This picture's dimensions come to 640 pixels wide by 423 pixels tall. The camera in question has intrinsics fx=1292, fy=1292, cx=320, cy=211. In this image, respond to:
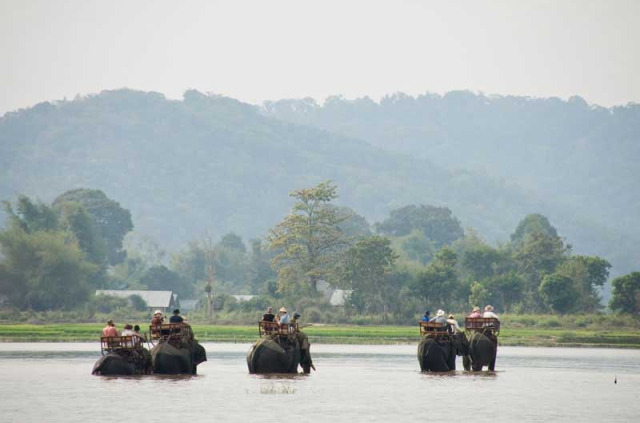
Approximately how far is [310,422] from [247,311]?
307 feet

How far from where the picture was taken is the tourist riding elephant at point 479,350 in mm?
61281

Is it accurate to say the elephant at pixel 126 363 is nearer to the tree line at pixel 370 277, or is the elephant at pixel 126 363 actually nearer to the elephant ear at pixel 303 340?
the elephant ear at pixel 303 340

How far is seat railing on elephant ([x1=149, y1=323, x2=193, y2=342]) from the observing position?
54.1 meters

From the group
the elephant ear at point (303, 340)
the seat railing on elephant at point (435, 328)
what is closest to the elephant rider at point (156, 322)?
the elephant ear at point (303, 340)

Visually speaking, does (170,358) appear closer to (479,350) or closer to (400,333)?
(479,350)

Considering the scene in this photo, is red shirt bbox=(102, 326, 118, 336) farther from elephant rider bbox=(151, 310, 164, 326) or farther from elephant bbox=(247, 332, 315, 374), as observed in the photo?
elephant bbox=(247, 332, 315, 374)

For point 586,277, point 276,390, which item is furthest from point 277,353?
point 586,277

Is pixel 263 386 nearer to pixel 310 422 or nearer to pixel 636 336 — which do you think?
pixel 310 422

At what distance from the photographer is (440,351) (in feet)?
196

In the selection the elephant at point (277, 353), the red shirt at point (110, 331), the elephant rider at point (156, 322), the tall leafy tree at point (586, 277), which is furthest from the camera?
the tall leafy tree at point (586, 277)

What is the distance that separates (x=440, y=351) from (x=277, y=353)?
27.9 feet

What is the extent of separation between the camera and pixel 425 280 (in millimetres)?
126562

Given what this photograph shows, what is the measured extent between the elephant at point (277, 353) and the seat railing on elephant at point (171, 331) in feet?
10.4

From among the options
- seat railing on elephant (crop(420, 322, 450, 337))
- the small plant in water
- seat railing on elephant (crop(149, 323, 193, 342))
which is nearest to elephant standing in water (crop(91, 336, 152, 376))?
seat railing on elephant (crop(149, 323, 193, 342))
